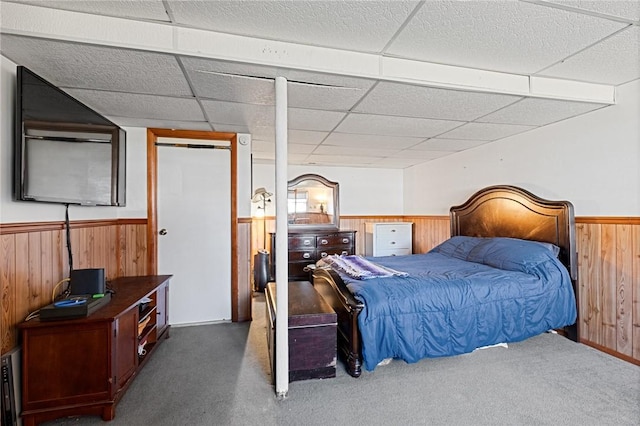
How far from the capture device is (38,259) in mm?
1957

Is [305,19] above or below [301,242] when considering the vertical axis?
above

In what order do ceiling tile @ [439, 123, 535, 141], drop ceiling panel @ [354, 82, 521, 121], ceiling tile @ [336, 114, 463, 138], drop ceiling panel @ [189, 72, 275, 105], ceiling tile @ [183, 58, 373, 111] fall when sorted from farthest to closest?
ceiling tile @ [439, 123, 535, 141], ceiling tile @ [336, 114, 463, 138], drop ceiling panel @ [354, 82, 521, 121], drop ceiling panel @ [189, 72, 275, 105], ceiling tile @ [183, 58, 373, 111]

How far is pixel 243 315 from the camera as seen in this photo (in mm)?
3488

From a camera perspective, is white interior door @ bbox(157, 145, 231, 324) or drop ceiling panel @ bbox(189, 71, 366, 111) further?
white interior door @ bbox(157, 145, 231, 324)

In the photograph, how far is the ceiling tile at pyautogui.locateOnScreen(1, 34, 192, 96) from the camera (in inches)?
65.7

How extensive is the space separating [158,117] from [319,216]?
309cm

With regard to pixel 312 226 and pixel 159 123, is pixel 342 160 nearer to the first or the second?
pixel 312 226

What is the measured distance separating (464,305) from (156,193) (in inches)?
126

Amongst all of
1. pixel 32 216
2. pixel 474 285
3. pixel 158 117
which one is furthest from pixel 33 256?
pixel 474 285

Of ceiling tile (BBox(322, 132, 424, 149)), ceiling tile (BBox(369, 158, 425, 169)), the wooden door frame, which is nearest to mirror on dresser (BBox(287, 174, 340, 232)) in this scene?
ceiling tile (BBox(369, 158, 425, 169))

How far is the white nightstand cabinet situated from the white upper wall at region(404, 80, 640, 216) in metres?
1.30

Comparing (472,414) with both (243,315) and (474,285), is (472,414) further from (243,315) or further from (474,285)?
(243,315)

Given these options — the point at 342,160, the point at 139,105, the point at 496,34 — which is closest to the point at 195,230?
the point at 139,105

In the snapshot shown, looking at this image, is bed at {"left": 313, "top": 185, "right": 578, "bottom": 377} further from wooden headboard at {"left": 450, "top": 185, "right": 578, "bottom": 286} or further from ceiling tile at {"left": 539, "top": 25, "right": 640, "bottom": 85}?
ceiling tile at {"left": 539, "top": 25, "right": 640, "bottom": 85}
